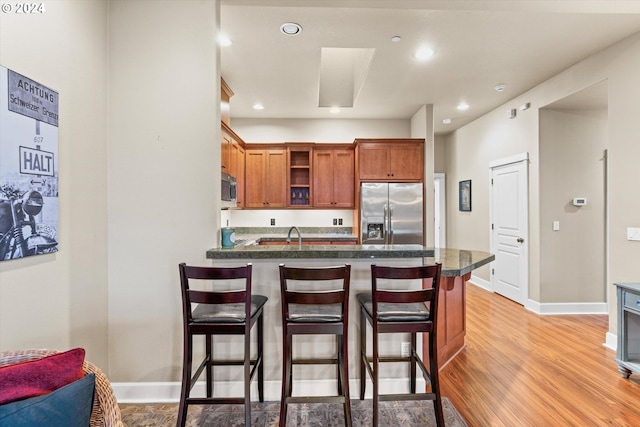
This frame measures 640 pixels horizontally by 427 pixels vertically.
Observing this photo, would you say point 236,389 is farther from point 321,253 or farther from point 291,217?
point 291,217

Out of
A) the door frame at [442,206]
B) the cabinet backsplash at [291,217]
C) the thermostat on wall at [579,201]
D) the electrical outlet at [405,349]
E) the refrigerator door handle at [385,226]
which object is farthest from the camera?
the door frame at [442,206]

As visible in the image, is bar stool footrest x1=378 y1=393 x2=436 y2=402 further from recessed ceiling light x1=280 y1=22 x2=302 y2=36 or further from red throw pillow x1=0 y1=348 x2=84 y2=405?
recessed ceiling light x1=280 y1=22 x2=302 y2=36

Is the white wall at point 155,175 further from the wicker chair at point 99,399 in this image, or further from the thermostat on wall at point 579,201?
the thermostat on wall at point 579,201

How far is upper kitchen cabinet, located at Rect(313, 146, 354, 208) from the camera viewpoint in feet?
17.1

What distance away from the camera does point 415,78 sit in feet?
12.3

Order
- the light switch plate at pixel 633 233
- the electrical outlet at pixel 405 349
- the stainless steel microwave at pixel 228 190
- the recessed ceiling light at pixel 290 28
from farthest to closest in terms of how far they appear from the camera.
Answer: the stainless steel microwave at pixel 228 190, the light switch plate at pixel 633 233, the recessed ceiling light at pixel 290 28, the electrical outlet at pixel 405 349

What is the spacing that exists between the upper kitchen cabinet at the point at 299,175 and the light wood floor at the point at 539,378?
10.0 feet

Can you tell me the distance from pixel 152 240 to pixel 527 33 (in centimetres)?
362

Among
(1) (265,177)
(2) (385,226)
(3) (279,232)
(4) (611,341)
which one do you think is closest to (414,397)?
(4) (611,341)

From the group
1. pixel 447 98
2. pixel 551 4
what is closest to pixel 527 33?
pixel 551 4

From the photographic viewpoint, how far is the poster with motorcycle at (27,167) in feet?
4.71

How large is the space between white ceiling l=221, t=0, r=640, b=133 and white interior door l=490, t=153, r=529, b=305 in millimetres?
1128

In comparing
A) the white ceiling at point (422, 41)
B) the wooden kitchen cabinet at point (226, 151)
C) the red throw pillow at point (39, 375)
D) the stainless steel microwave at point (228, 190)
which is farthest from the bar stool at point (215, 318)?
the white ceiling at point (422, 41)

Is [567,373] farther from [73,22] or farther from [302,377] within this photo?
[73,22]
